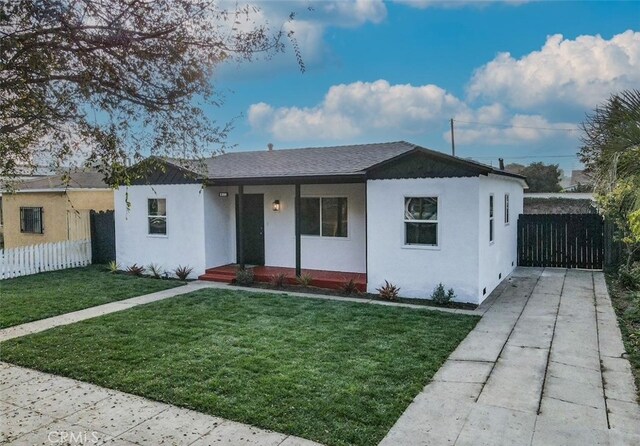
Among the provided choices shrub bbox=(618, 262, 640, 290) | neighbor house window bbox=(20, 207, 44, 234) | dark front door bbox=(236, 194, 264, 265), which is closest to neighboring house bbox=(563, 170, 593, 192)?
shrub bbox=(618, 262, 640, 290)

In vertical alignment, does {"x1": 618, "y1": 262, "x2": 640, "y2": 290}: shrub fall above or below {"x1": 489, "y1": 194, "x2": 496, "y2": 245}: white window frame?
below

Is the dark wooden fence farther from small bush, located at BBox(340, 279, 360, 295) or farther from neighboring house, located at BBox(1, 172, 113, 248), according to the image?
small bush, located at BBox(340, 279, 360, 295)

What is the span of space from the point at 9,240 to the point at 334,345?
54.8 feet

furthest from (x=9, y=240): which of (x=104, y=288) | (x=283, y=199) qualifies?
(x=283, y=199)

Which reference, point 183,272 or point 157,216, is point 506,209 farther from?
point 157,216

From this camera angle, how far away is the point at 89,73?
3.99m

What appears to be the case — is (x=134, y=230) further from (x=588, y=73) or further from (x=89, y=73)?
(x=588, y=73)

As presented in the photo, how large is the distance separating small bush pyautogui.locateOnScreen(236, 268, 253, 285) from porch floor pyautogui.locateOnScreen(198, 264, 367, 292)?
0.15 metres

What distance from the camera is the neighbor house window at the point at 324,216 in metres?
12.1

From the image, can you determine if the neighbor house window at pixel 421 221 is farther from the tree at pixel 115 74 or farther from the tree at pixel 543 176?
the tree at pixel 543 176

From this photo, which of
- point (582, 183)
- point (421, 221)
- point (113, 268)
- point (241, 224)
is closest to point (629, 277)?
point (421, 221)

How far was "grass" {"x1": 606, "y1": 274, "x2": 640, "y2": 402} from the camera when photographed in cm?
590

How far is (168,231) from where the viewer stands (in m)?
13.1

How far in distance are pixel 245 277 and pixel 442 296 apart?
16.6 feet
